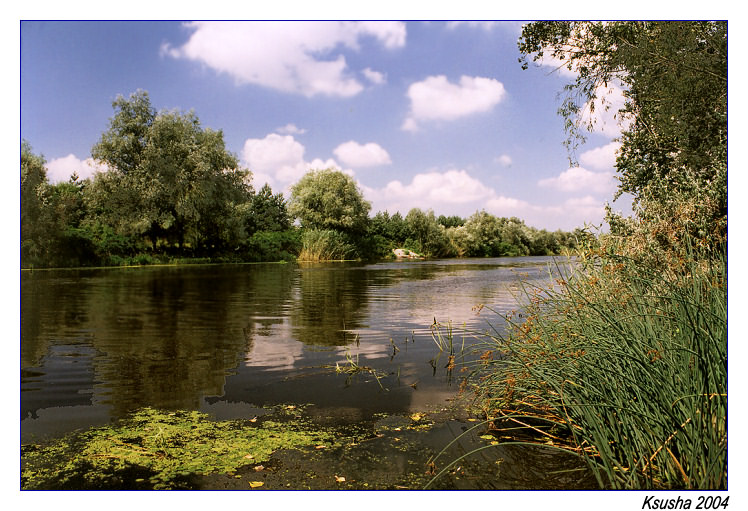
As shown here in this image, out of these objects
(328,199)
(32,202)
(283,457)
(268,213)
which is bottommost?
(283,457)

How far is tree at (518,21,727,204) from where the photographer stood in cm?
596

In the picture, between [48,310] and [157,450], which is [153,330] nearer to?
[48,310]

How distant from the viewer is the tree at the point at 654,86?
5.96 metres

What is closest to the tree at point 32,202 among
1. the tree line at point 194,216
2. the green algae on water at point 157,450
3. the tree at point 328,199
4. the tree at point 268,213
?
the tree line at point 194,216

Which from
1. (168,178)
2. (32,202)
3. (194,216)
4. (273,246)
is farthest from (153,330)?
(273,246)

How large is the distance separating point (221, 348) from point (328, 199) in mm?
22679

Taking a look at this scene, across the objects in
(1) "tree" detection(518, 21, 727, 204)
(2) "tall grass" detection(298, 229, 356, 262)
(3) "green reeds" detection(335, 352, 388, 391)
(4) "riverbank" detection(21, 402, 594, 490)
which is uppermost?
(1) "tree" detection(518, 21, 727, 204)

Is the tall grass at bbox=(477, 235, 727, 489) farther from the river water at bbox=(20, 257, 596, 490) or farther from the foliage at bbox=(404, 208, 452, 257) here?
the foliage at bbox=(404, 208, 452, 257)

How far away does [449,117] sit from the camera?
854cm

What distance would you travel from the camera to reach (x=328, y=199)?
30578 mm

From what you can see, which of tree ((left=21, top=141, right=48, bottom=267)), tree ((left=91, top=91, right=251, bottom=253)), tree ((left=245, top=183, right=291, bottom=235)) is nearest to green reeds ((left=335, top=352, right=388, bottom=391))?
tree ((left=21, top=141, right=48, bottom=267))

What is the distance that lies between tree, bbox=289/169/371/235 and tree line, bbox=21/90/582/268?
71 millimetres

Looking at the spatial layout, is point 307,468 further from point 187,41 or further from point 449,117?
point 449,117

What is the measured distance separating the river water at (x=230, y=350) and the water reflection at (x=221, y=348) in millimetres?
22
